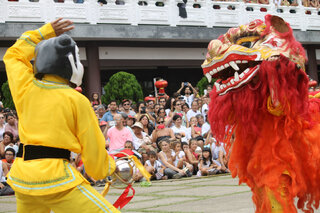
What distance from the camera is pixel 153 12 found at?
720 inches

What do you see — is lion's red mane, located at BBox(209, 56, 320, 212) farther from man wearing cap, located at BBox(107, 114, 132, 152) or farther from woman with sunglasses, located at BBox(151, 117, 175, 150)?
woman with sunglasses, located at BBox(151, 117, 175, 150)

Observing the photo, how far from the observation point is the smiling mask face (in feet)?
14.1

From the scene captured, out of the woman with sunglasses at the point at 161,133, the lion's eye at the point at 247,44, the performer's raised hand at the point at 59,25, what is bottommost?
the woman with sunglasses at the point at 161,133

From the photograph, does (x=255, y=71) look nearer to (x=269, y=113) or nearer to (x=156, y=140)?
(x=269, y=113)

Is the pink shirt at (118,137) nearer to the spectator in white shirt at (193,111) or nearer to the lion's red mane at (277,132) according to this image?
the spectator in white shirt at (193,111)

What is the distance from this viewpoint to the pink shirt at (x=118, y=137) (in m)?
10.0

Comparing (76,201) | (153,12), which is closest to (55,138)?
(76,201)

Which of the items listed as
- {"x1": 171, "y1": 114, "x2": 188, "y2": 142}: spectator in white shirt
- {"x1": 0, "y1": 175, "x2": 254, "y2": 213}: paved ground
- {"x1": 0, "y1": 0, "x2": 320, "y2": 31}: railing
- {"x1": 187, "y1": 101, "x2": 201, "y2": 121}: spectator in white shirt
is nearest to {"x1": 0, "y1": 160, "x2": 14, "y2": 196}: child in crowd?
{"x1": 0, "y1": 175, "x2": 254, "y2": 213}: paved ground

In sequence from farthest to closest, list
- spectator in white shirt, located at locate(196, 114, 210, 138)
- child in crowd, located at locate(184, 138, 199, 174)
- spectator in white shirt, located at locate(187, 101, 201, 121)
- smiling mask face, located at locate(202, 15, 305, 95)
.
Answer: spectator in white shirt, located at locate(187, 101, 201, 121)
spectator in white shirt, located at locate(196, 114, 210, 138)
child in crowd, located at locate(184, 138, 199, 174)
smiling mask face, located at locate(202, 15, 305, 95)

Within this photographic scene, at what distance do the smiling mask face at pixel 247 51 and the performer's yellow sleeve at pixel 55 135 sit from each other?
1251 millimetres

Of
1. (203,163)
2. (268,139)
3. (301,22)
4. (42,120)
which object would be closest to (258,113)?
(268,139)

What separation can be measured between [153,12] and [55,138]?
15149 millimetres

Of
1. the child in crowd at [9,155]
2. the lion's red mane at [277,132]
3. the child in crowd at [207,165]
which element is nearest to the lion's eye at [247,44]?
the lion's red mane at [277,132]

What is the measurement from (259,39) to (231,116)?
0.65m
